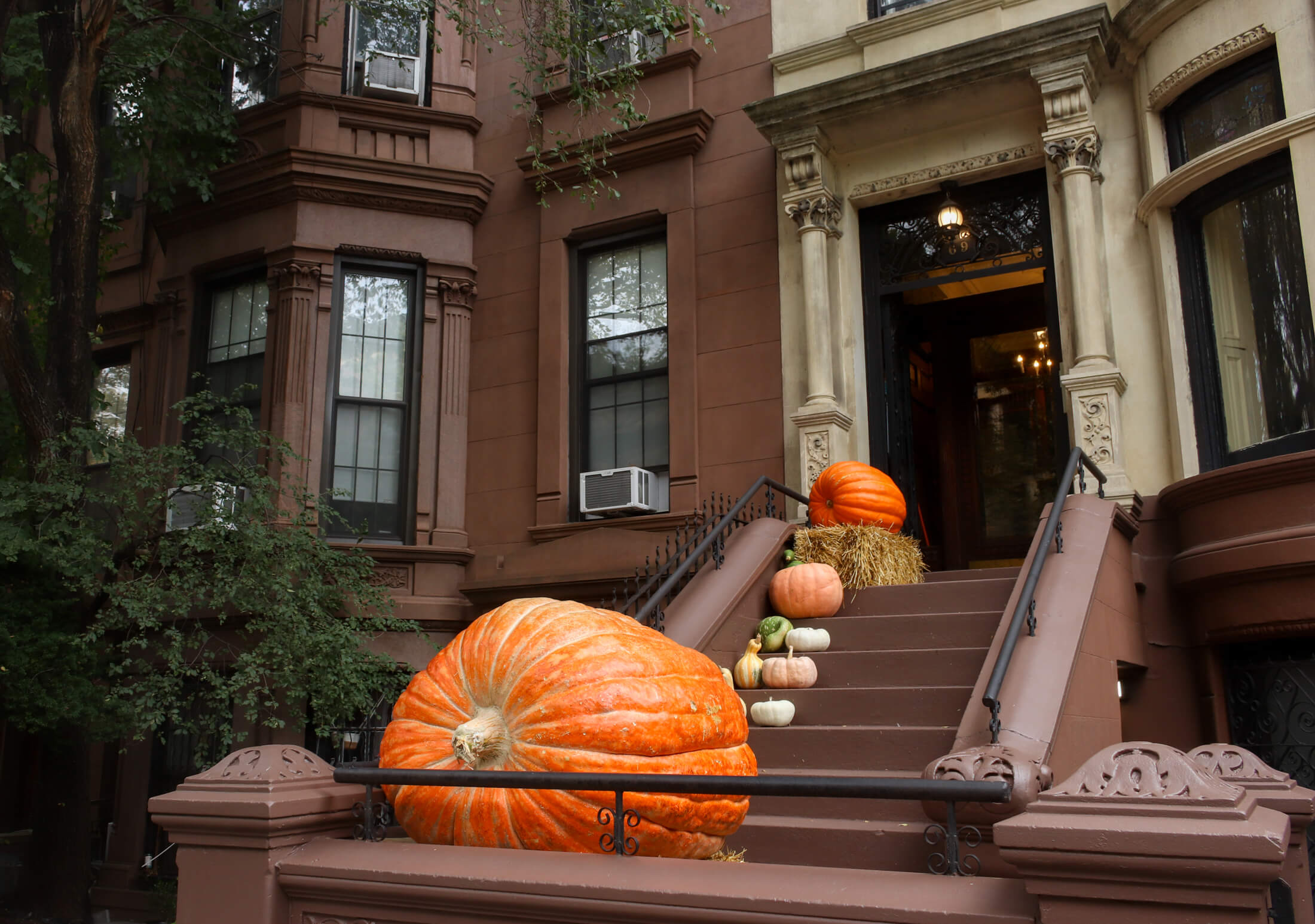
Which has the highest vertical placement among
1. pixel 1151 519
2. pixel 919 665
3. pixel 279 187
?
pixel 279 187

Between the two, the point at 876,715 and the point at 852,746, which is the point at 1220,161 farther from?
the point at 852,746

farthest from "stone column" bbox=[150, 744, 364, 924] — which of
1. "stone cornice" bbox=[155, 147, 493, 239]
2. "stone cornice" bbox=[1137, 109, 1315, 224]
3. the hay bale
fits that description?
"stone cornice" bbox=[155, 147, 493, 239]

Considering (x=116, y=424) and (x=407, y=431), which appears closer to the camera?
(x=407, y=431)

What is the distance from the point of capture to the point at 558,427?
1087 centimetres

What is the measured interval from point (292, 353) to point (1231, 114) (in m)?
8.58

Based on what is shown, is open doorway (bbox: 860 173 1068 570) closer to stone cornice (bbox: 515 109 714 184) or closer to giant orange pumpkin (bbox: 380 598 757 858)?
stone cornice (bbox: 515 109 714 184)

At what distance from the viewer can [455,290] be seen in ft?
38.2

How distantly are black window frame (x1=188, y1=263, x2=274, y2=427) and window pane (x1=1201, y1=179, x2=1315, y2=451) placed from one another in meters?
9.05

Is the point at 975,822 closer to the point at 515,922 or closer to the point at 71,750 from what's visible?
the point at 515,922

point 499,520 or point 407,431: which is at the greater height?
point 407,431

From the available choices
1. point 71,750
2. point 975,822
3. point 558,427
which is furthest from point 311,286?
point 975,822

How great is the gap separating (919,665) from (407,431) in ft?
21.8

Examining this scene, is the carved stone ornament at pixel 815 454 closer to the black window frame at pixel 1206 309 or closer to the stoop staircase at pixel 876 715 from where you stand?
the stoop staircase at pixel 876 715

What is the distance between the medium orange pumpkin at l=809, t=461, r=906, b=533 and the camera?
332 inches
